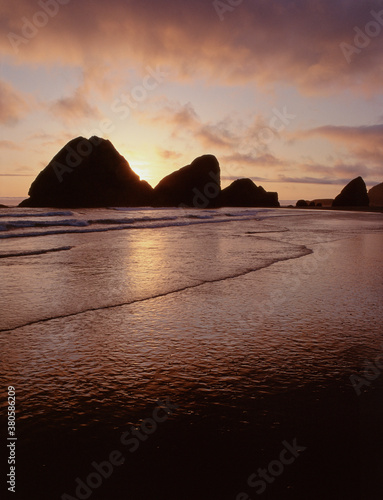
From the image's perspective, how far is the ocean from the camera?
5.26ft

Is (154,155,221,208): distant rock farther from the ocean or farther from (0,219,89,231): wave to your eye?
the ocean

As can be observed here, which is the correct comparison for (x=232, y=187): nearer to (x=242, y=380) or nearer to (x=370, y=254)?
(x=370, y=254)

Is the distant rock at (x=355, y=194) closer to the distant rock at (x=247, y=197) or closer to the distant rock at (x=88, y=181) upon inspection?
the distant rock at (x=247, y=197)

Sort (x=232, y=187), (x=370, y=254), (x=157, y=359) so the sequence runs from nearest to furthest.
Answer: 1. (x=157, y=359)
2. (x=370, y=254)
3. (x=232, y=187)

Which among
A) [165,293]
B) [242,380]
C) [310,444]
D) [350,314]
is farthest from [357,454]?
[165,293]

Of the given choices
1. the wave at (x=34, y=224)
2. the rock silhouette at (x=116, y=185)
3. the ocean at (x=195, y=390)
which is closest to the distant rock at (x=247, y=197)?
the rock silhouette at (x=116, y=185)

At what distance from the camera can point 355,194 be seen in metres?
73.3

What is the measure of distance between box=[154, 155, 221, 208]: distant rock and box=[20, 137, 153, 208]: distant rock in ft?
12.5

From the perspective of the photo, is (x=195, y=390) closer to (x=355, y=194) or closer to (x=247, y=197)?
(x=355, y=194)

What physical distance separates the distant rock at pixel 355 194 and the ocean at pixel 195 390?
74.5 meters

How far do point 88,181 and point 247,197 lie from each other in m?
37.3

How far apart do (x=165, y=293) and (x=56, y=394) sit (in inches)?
106

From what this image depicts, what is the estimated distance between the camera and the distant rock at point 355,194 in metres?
73.1

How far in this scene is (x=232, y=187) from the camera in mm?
97750
